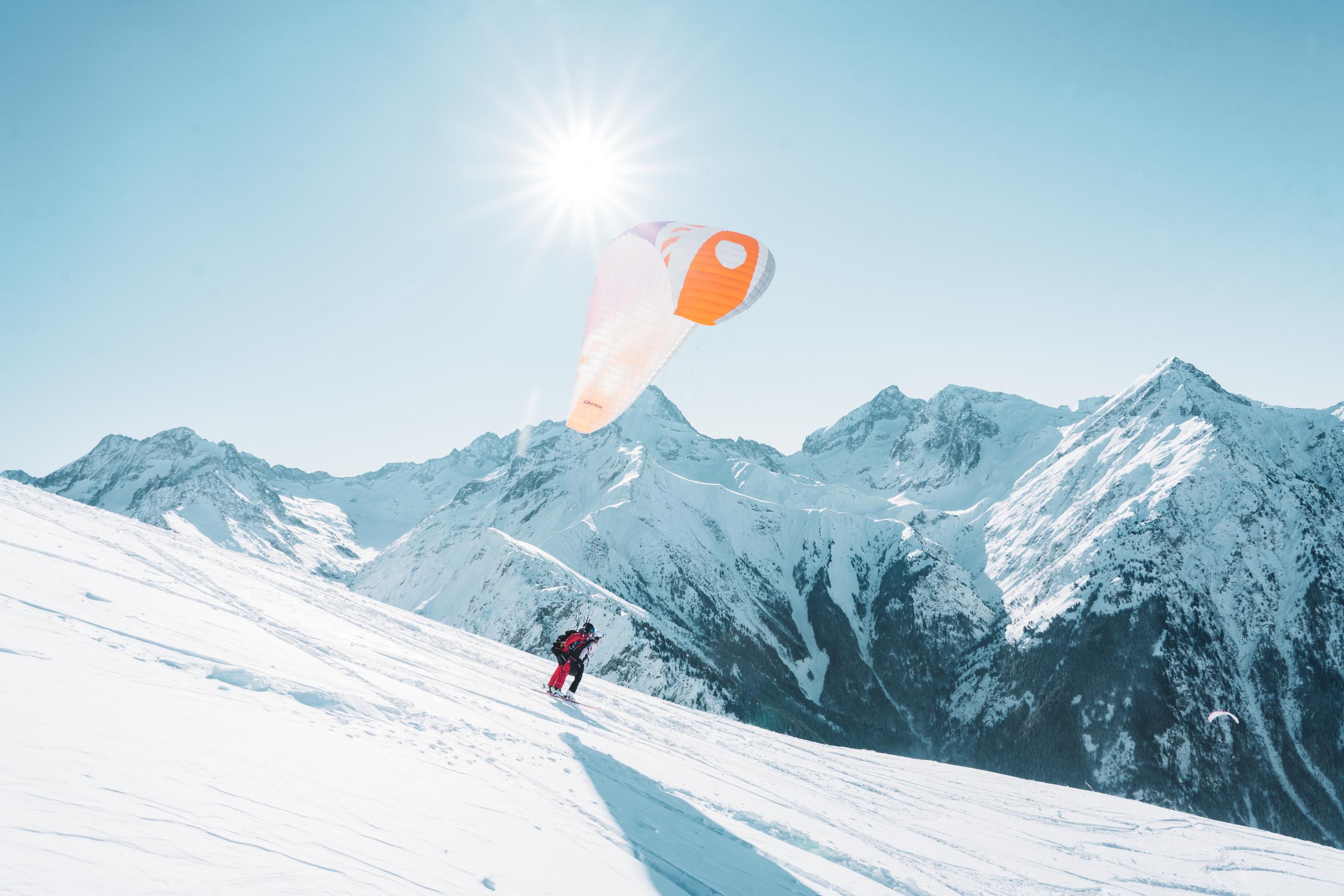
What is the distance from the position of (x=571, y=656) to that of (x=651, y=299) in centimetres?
1143

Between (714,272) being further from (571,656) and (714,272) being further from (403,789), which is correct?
(403,789)

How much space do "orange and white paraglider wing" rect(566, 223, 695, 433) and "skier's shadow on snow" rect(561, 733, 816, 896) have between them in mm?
12160

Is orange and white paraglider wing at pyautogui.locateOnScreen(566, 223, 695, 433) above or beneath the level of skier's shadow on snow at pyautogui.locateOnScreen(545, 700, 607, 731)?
above

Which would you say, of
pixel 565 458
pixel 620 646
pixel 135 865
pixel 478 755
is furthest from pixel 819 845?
pixel 565 458

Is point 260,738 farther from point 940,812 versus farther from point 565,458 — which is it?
point 565,458

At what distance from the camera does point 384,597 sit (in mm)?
144000

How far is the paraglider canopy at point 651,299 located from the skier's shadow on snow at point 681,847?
11.7m

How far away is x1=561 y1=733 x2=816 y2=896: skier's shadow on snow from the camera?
729 centimetres

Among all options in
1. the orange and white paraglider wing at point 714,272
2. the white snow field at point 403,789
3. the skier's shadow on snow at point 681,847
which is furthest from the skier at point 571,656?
the orange and white paraglider wing at point 714,272

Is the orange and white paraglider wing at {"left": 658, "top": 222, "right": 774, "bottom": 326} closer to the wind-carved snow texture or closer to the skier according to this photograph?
the skier

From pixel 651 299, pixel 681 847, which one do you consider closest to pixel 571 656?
pixel 681 847

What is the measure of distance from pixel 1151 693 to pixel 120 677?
4647 inches

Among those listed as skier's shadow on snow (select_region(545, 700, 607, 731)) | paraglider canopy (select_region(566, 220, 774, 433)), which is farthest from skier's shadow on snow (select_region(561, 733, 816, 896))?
paraglider canopy (select_region(566, 220, 774, 433))

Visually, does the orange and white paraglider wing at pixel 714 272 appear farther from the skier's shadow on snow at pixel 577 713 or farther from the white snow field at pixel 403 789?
the white snow field at pixel 403 789
